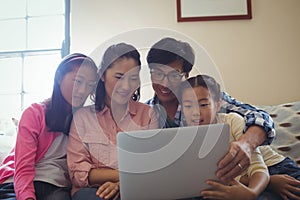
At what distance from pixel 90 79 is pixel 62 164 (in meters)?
0.33

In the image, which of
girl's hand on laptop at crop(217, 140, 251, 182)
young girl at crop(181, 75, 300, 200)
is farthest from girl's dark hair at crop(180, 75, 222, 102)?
girl's hand on laptop at crop(217, 140, 251, 182)

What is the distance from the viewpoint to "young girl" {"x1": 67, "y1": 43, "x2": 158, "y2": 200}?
1.22 meters

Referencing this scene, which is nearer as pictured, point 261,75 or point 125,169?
point 125,169

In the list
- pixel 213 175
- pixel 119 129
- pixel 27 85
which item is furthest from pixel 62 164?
pixel 27 85

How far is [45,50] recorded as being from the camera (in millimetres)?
2303

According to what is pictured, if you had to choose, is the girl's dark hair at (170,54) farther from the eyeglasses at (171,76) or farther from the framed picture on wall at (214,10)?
the framed picture on wall at (214,10)

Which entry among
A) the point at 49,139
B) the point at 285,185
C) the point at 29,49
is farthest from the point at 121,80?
the point at 29,49

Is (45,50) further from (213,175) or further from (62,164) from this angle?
(213,175)

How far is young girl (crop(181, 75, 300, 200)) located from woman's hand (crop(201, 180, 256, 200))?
50 mm

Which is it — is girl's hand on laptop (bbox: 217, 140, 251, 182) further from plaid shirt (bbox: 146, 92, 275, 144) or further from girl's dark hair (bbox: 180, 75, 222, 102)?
girl's dark hair (bbox: 180, 75, 222, 102)

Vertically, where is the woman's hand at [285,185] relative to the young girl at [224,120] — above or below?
below

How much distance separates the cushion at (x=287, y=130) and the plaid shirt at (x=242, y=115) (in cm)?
29

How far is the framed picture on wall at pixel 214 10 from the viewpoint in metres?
2.08

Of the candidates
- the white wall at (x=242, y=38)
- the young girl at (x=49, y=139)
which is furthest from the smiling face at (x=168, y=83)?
the white wall at (x=242, y=38)
